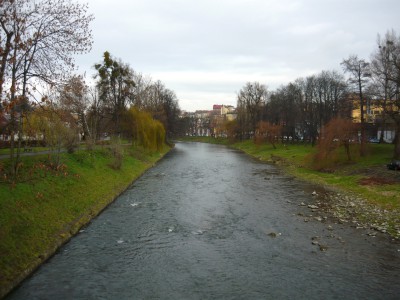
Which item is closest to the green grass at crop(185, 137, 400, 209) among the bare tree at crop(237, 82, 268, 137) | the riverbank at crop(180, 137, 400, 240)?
the riverbank at crop(180, 137, 400, 240)

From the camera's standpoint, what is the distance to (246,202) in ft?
77.8

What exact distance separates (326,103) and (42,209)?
208 ft

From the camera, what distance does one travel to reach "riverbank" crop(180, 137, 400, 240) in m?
19.1

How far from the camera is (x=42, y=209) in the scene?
16375mm

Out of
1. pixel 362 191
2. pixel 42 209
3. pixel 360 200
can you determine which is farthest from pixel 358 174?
pixel 42 209

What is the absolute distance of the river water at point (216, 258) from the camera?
10.9m

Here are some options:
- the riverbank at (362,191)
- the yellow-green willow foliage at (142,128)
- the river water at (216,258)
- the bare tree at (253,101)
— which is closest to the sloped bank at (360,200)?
the riverbank at (362,191)

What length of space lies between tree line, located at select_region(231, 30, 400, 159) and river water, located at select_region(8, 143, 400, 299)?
2174cm

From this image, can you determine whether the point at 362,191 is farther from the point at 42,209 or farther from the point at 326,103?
the point at 326,103

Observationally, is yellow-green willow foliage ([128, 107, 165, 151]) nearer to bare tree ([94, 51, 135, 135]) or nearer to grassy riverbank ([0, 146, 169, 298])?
bare tree ([94, 51, 135, 135])

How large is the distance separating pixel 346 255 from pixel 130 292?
8.69 meters

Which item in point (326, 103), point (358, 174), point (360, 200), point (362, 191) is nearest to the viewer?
point (360, 200)

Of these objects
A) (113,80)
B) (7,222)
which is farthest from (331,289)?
(113,80)

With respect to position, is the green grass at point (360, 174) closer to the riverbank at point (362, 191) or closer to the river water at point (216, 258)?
the riverbank at point (362, 191)
